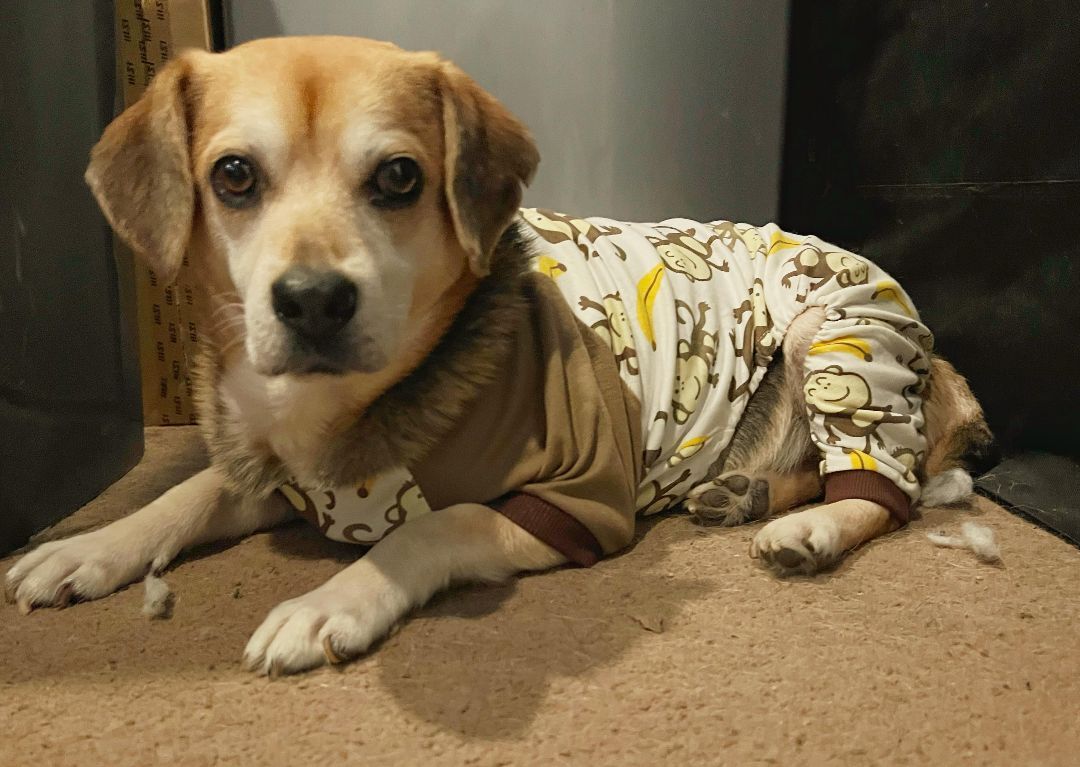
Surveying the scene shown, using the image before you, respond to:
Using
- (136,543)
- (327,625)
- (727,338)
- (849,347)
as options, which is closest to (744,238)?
(727,338)

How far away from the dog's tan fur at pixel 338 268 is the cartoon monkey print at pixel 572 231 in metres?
0.21

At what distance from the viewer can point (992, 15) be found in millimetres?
1811

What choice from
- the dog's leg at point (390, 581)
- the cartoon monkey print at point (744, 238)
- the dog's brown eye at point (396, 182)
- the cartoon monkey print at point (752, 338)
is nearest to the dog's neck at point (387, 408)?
the dog's leg at point (390, 581)

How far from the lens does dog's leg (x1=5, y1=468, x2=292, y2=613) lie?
1286 mm

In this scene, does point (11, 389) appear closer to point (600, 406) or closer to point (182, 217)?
point (182, 217)

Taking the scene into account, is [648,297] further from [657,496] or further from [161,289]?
[161,289]

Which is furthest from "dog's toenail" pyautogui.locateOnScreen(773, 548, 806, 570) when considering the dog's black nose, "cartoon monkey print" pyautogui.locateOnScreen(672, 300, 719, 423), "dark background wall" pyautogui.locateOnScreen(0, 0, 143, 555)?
"dark background wall" pyautogui.locateOnScreen(0, 0, 143, 555)

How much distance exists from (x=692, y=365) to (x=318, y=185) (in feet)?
2.66

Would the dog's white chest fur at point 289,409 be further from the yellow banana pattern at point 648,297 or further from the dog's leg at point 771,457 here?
the dog's leg at point 771,457

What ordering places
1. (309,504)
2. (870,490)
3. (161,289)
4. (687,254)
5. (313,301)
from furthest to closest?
(161,289) → (687,254) → (870,490) → (309,504) → (313,301)

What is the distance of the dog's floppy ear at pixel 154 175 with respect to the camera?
1.24 m

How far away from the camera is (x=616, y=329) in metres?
1.58

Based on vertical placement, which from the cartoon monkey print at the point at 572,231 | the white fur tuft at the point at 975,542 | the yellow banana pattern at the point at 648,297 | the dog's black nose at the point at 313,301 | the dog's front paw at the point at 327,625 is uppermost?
the dog's black nose at the point at 313,301

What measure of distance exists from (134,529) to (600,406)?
78cm
